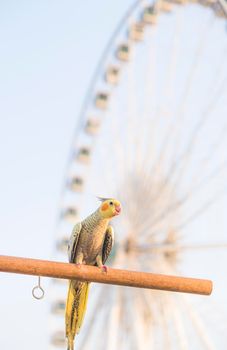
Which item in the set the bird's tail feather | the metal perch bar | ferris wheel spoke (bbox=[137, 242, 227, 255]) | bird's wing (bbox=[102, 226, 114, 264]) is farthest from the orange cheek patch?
ferris wheel spoke (bbox=[137, 242, 227, 255])

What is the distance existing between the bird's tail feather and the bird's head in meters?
0.53

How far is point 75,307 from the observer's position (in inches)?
217

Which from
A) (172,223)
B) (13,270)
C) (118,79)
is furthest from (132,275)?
(118,79)

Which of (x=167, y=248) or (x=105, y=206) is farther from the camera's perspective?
(x=167, y=248)

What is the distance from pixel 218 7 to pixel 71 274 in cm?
1534

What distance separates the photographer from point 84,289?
5.61 m

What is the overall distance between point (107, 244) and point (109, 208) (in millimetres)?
356

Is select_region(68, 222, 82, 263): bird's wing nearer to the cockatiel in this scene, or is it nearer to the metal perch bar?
Answer: the cockatiel

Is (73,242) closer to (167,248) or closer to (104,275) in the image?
(104,275)

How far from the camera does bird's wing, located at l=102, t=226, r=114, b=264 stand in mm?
6160

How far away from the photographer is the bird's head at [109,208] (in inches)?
233

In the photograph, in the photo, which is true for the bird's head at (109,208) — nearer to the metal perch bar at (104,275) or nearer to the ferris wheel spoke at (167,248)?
the metal perch bar at (104,275)

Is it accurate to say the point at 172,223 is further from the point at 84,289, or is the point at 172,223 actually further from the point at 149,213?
the point at 84,289

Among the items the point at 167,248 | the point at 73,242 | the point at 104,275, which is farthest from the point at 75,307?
the point at 167,248
